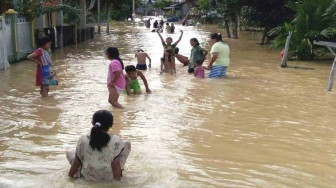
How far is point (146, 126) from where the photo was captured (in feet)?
23.4

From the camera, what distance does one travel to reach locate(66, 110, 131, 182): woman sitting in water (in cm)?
433

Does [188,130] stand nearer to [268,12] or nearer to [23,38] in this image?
A: [23,38]

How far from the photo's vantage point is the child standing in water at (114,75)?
771 cm

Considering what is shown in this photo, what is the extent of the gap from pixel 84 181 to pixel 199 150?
6.03ft

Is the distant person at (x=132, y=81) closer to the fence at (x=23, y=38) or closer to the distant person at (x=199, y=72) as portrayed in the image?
the distant person at (x=199, y=72)

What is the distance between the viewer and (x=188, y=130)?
685 cm

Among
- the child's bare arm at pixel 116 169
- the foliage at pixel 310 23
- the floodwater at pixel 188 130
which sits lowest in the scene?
the floodwater at pixel 188 130

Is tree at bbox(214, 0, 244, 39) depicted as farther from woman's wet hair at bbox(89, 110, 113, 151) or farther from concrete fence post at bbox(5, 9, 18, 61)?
woman's wet hair at bbox(89, 110, 113, 151)

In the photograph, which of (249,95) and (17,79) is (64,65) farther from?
(249,95)

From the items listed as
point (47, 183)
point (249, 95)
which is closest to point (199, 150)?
point (47, 183)

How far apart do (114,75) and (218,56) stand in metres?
4.77

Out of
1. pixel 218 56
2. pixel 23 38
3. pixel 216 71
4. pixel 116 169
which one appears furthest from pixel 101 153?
pixel 23 38

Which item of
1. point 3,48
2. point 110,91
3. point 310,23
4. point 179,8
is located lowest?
point 110,91

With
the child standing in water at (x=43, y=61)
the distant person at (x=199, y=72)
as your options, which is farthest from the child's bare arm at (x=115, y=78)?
the distant person at (x=199, y=72)
